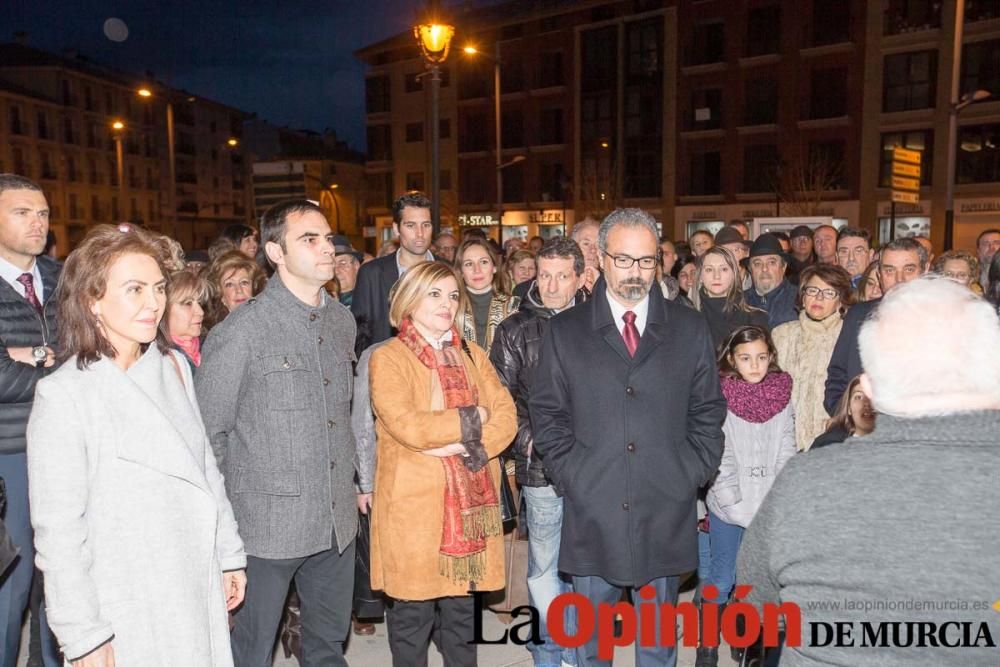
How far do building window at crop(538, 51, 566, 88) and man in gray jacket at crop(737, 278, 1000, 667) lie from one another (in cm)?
4077

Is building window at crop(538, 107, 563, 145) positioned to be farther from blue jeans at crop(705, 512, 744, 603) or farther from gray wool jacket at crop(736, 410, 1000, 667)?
gray wool jacket at crop(736, 410, 1000, 667)

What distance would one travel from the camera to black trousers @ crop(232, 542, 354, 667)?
11.1ft

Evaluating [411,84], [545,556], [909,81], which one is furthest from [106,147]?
[545,556]

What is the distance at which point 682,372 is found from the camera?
135 inches

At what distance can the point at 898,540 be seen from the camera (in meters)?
1.63

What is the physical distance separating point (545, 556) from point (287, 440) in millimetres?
1641

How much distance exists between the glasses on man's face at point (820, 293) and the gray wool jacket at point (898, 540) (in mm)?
3514

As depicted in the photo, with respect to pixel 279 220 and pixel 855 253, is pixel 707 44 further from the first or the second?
pixel 279 220

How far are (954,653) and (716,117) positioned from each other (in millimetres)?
36538

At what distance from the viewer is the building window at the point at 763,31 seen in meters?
33.0

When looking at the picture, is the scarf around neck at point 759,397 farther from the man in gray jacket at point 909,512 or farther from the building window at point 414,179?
the building window at point 414,179

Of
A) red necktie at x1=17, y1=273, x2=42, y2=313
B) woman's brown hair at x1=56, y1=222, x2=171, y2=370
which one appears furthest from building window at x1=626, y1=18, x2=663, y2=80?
woman's brown hair at x1=56, y1=222, x2=171, y2=370

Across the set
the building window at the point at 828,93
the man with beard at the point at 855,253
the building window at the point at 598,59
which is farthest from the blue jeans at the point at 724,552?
the building window at the point at 598,59

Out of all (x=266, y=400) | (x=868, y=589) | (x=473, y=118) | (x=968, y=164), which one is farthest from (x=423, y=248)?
(x=473, y=118)
